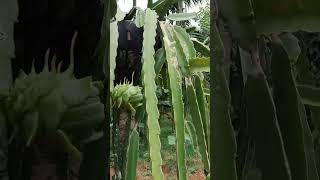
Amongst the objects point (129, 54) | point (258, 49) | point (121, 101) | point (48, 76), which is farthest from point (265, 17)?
point (129, 54)

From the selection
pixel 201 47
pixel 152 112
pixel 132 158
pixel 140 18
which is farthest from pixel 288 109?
pixel 201 47

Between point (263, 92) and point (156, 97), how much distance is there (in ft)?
1.89

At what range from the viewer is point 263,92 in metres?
0.30

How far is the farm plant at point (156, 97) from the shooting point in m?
0.84

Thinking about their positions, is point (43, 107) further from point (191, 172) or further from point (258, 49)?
point (191, 172)

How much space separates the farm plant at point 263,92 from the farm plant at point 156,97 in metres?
0.40

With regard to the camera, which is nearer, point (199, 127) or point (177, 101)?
point (177, 101)

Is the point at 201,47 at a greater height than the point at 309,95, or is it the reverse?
the point at 201,47

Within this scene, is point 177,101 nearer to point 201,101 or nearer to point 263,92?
point 201,101

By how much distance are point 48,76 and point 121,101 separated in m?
0.88

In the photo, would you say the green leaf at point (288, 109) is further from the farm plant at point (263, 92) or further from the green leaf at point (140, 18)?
the green leaf at point (140, 18)

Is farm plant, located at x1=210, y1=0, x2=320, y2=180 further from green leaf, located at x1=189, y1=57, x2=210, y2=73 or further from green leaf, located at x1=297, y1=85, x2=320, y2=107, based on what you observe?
green leaf, located at x1=189, y1=57, x2=210, y2=73

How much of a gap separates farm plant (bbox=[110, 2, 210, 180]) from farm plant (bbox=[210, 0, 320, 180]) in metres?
0.40

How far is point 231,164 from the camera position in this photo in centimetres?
31
